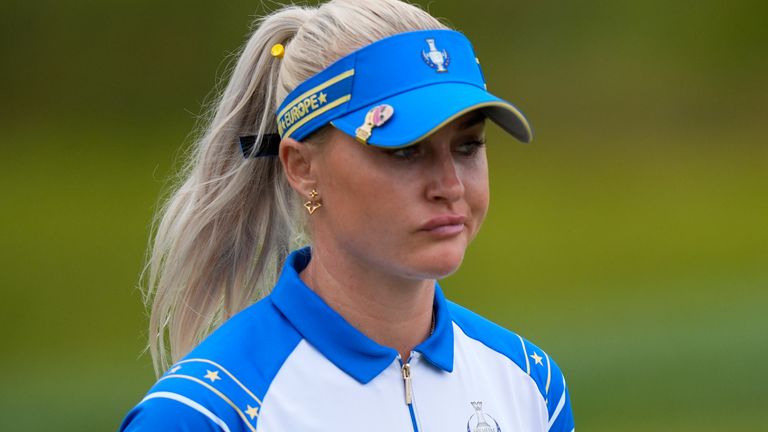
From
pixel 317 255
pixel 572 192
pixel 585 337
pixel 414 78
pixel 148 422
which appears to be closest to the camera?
pixel 148 422

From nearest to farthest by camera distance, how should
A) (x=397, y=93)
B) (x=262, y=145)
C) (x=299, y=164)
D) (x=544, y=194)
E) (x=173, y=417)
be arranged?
(x=173, y=417), (x=397, y=93), (x=299, y=164), (x=262, y=145), (x=544, y=194)

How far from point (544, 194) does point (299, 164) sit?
5.17 m

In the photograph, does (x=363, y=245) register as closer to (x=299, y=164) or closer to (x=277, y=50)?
(x=299, y=164)

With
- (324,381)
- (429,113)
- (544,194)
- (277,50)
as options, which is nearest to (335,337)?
(324,381)

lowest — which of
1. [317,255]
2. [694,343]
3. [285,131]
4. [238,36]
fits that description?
[694,343]

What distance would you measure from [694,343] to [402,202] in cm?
503

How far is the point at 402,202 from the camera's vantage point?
1878 millimetres

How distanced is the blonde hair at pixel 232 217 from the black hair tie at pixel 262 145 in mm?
16

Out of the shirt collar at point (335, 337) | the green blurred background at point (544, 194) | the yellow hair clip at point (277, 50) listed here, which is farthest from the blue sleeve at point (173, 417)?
the green blurred background at point (544, 194)

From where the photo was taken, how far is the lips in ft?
6.18

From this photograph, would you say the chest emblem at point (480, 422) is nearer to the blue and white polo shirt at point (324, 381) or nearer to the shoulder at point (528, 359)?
the blue and white polo shirt at point (324, 381)

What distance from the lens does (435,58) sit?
1.97 m

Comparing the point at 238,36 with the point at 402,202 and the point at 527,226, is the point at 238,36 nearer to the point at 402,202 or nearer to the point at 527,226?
the point at 527,226

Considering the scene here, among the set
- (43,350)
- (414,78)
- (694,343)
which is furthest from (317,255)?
(694,343)
